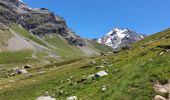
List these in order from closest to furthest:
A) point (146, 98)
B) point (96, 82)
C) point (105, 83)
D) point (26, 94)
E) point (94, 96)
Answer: point (146, 98) < point (94, 96) < point (105, 83) < point (96, 82) < point (26, 94)

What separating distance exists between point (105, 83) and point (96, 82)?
2.48m

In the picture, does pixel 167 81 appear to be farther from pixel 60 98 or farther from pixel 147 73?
pixel 60 98

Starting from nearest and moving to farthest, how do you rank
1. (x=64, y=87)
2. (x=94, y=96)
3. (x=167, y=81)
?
(x=167, y=81) → (x=94, y=96) → (x=64, y=87)

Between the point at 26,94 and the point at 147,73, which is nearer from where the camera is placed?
the point at 147,73

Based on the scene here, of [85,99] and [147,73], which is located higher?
[147,73]

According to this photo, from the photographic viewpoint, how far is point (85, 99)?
99.0 feet

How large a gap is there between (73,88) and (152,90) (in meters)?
13.0

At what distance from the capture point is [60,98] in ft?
113

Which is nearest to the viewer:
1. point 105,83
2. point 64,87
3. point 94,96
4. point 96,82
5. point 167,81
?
point 167,81

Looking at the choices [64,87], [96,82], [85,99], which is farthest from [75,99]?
[64,87]

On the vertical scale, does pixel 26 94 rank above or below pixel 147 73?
below

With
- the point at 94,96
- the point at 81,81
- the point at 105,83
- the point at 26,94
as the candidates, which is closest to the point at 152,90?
the point at 94,96

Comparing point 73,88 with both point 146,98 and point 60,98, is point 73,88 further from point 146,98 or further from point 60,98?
point 146,98

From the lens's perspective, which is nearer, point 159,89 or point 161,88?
point 159,89
